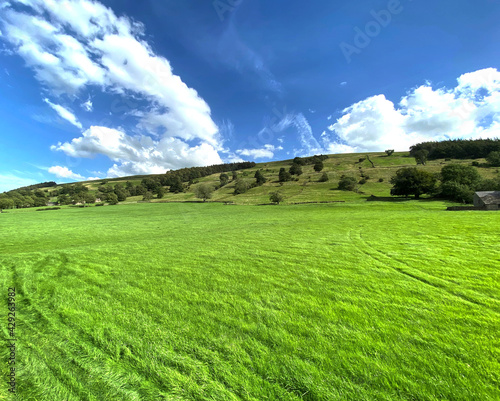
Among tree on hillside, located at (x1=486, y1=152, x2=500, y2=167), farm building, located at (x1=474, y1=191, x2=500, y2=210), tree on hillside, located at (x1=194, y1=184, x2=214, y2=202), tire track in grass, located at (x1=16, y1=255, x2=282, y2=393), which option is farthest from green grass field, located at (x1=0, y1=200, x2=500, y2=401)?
tree on hillside, located at (x1=486, y1=152, x2=500, y2=167)

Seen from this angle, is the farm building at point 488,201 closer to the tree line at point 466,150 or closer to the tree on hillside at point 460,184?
the tree on hillside at point 460,184

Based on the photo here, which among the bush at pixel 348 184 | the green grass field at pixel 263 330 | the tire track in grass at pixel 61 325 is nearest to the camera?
the green grass field at pixel 263 330

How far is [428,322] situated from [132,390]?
7026 mm

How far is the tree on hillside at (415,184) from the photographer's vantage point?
195ft

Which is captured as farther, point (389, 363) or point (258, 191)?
point (258, 191)

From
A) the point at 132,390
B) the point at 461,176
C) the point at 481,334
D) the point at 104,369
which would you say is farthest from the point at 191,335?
the point at 461,176

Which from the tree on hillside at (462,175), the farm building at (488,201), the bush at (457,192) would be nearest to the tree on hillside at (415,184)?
the tree on hillside at (462,175)

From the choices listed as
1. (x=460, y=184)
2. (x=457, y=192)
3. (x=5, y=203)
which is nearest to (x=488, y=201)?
(x=457, y=192)

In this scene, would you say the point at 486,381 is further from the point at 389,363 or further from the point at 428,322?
the point at 428,322

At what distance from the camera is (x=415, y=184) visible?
6028 cm

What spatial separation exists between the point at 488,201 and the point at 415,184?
25.3 m

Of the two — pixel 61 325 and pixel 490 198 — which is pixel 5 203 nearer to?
pixel 61 325

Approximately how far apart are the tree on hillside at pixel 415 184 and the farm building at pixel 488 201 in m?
19.6

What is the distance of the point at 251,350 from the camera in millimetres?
4406
